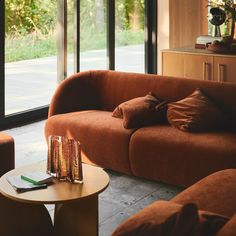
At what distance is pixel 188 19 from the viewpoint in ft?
24.6

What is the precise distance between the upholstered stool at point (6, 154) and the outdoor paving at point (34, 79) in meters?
2.18

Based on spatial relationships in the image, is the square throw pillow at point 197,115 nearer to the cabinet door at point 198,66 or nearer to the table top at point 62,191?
the table top at point 62,191

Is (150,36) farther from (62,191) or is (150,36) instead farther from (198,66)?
(62,191)

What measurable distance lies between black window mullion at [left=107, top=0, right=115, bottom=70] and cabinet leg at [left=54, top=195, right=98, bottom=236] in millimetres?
4410

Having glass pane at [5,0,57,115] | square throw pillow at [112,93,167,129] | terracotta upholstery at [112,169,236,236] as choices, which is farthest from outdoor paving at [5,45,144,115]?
terracotta upholstery at [112,169,236,236]

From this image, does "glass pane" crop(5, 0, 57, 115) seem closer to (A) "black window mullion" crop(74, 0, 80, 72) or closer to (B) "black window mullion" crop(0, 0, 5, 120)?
(B) "black window mullion" crop(0, 0, 5, 120)

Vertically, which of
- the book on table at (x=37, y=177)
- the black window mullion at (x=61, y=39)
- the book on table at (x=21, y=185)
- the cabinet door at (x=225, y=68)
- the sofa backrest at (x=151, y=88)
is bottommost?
the book on table at (x=21, y=185)

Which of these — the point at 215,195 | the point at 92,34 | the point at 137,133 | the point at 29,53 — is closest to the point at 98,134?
the point at 137,133

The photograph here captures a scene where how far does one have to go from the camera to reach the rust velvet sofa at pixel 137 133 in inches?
154

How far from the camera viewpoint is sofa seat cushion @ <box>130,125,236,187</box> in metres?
3.83

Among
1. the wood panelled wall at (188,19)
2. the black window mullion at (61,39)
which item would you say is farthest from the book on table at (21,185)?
the wood panelled wall at (188,19)

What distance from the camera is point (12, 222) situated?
309 cm

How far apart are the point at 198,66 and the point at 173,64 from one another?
309mm

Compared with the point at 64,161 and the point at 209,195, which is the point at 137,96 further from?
the point at 209,195
